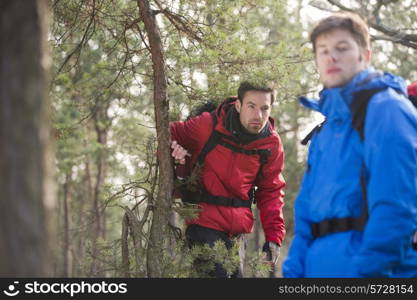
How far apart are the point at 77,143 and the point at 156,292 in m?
13.6

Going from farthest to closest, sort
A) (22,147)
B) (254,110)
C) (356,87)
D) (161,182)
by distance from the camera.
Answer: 1. (254,110)
2. (161,182)
3. (356,87)
4. (22,147)

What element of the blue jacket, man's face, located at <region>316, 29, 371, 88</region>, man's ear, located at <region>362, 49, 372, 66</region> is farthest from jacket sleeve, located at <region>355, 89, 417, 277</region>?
man's ear, located at <region>362, 49, 372, 66</region>

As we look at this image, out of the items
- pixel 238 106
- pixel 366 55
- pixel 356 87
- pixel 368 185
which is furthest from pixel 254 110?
→ pixel 368 185

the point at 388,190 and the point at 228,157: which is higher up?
the point at 228,157

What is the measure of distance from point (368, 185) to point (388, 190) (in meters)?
0.15

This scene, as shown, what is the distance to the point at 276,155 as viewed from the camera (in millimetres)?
6230

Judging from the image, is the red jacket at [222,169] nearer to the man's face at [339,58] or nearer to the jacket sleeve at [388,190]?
the man's face at [339,58]

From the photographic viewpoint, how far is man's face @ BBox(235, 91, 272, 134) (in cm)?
603

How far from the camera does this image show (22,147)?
2354 mm

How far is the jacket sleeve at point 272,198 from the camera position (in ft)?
20.6

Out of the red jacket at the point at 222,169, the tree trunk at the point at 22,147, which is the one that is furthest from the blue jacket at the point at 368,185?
the red jacket at the point at 222,169

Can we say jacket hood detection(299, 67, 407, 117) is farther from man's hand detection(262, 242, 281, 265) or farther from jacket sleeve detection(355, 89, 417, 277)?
man's hand detection(262, 242, 281, 265)

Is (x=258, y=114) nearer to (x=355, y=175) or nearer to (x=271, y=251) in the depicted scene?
(x=271, y=251)

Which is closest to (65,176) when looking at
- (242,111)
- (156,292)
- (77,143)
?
(77,143)
